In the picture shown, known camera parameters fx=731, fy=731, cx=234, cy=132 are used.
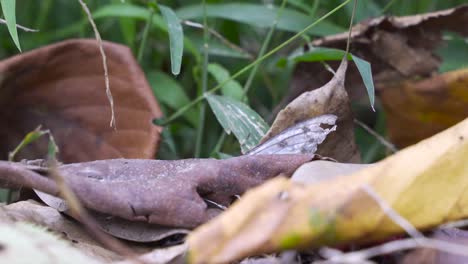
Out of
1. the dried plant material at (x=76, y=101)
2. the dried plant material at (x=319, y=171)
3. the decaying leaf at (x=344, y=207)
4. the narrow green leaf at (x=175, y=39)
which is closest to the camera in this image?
the decaying leaf at (x=344, y=207)

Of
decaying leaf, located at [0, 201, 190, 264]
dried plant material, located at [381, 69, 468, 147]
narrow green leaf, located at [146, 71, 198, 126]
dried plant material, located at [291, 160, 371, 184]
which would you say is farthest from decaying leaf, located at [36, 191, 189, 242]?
dried plant material, located at [381, 69, 468, 147]

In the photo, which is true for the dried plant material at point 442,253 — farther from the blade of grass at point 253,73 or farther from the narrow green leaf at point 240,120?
the blade of grass at point 253,73

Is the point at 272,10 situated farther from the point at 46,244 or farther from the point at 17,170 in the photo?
the point at 46,244

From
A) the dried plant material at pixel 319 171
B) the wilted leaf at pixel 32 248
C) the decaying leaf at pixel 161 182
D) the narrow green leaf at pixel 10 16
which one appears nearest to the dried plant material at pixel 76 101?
the narrow green leaf at pixel 10 16

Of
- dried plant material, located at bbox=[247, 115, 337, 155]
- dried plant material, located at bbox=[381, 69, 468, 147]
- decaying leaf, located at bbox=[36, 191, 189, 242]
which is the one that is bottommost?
dried plant material, located at bbox=[381, 69, 468, 147]

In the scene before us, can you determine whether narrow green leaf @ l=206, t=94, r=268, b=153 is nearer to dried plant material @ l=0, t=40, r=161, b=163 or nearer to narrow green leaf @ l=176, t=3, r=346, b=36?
dried plant material @ l=0, t=40, r=161, b=163

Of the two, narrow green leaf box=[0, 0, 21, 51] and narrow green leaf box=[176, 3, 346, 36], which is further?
Answer: narrow green leaf box=[176, 3, 346, 36]
